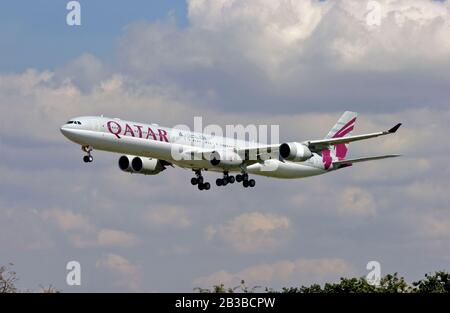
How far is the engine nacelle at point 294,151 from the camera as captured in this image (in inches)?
3639

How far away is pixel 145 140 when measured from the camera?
87562 millimetres

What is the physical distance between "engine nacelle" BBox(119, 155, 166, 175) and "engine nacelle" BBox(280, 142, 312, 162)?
1297 cm

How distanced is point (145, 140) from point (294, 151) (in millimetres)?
14072

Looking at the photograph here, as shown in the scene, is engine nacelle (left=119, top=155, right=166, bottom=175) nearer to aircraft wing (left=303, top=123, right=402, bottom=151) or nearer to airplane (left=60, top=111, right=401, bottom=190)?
airplane (left=60, top=111, right=401, bottom=190)

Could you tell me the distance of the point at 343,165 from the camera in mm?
108250

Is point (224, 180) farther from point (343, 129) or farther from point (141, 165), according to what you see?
point (343, 129)

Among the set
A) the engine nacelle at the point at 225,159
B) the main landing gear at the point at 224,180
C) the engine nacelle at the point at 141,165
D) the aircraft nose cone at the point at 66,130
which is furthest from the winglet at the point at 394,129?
the aircraft nose cone at the point at 66,130

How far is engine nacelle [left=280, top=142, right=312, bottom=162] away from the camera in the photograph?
92438 mm

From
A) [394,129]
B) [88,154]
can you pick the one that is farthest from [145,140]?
[394,129]
